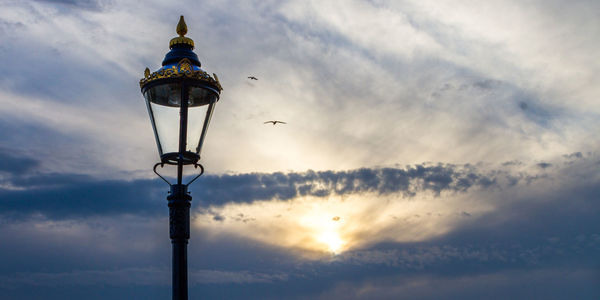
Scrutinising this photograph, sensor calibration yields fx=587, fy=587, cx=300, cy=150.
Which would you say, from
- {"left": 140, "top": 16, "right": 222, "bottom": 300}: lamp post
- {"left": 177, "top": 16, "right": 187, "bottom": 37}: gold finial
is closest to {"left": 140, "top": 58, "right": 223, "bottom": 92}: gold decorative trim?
{"left": 140, "top": 16, "right": 222, "bottom": 300}: lamp post

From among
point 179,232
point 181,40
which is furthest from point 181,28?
point 179,232

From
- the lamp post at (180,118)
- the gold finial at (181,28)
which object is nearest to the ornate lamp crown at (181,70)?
the lamp post at (180,118)

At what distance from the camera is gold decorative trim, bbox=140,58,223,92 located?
12.0m

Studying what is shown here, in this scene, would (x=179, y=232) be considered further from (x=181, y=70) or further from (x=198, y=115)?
(x=181, y=70)

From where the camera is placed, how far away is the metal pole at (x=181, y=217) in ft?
36.6

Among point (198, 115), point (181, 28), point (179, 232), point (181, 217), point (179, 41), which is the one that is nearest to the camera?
point (179, 232)

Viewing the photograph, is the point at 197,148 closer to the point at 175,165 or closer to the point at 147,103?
the point at 175,165

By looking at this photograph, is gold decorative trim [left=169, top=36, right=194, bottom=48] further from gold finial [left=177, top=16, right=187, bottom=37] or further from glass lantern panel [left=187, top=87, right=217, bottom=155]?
glass lantern panel [left=187, top=87, right=217, bottom=155]

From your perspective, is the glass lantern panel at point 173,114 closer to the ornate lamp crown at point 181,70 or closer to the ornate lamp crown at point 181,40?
the ornate lamp crown at point 181,70

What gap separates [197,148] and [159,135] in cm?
80

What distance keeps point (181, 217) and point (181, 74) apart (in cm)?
291

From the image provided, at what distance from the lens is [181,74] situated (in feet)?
39.4

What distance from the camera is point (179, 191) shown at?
39.0ft

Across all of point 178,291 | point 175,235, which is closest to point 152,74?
point 175,235
